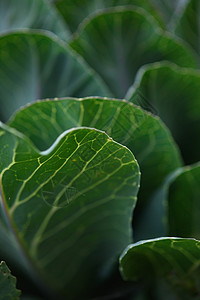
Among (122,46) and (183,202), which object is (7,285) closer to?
(183,202)

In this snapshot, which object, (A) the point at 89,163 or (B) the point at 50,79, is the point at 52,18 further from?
(A) the point at 89,163

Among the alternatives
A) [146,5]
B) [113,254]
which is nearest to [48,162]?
[113,254]

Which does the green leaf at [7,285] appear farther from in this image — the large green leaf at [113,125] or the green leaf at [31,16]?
the green leaf at [31,16]

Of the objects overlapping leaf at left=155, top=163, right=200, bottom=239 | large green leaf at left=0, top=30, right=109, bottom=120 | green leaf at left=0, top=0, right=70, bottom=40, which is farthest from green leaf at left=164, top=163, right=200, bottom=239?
green leaf at left=0, top=0, right=70, bottom=40

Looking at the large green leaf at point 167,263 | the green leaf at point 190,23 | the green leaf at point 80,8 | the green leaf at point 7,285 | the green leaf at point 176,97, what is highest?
the green leaf at point 80,8

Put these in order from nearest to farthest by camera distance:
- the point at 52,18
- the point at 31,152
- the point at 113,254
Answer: the point at 31,152, the point at 113,254, the point at 52,18

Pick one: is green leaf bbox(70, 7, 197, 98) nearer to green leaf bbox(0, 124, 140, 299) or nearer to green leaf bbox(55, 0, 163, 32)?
green leaf bbox(55, 0, 163, 32)

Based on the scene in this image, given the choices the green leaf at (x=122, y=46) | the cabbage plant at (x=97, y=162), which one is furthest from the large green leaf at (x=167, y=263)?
the green leaf at (x=122, y=46)
